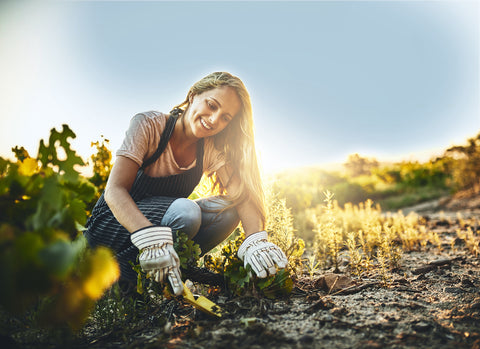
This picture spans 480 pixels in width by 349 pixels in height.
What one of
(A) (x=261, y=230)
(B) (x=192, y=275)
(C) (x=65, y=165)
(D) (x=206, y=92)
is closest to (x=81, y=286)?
(C) (x=65, y=165)

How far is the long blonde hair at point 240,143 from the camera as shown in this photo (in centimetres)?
227

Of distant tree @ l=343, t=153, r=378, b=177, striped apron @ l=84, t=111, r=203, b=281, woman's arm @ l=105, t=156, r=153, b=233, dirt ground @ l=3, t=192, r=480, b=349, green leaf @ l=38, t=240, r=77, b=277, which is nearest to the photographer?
green leaf @ l=38, t=240, r=77, b=277

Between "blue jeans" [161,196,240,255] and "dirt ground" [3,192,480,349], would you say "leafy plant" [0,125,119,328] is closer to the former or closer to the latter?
"dirt ground" [3,192,480,349]

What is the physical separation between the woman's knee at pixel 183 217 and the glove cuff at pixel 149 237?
28 centimetres

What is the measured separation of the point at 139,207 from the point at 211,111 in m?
0.84

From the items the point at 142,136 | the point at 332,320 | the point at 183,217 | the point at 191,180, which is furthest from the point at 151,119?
the point at 332,320

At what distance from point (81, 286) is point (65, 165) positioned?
0.48 m

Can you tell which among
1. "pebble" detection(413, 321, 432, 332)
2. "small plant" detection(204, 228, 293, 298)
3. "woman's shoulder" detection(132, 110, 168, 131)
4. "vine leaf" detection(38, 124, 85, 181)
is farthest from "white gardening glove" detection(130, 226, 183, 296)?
"pebble" detection(413, 321, 432, 332)

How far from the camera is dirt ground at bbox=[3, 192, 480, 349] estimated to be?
1323 millimetres

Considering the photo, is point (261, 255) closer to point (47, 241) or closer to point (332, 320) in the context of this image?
point (332, 320)

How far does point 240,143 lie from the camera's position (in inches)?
97.3

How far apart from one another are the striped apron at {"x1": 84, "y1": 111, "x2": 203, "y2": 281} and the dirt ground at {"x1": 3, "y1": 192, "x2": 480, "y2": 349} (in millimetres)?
525

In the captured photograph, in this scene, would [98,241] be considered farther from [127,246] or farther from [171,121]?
[171,121]

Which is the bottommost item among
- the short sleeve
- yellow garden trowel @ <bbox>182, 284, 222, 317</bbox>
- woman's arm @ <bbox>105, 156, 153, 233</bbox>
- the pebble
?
the pebble
